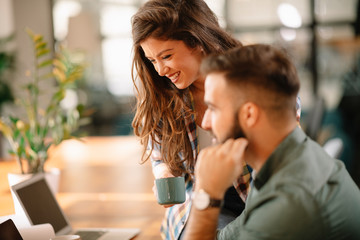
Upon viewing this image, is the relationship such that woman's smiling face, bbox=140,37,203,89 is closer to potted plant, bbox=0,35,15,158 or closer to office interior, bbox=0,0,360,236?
office interior, bbox=0,0,360,236

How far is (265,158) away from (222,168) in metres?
0.13

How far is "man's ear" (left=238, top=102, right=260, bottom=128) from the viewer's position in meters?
1.24

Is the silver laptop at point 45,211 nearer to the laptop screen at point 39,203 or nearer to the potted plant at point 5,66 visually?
the laptop screen at point 39,203

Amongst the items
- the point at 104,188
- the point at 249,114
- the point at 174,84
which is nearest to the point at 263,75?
the point at 249,114

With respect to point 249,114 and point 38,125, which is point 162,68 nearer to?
point 249,114

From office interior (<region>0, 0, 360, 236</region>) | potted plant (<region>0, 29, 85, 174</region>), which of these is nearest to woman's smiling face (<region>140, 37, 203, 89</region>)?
potted plant (<region>0, 29, 85, 174</region>)

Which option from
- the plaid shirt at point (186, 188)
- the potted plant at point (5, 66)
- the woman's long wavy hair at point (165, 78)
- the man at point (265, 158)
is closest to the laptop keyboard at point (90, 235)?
the plaid shirt at point (186, 188)

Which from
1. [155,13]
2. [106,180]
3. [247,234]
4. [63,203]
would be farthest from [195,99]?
[106,180]

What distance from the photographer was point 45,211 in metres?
2.01

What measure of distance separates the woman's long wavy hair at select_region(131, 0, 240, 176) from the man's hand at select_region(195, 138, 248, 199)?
72 cm

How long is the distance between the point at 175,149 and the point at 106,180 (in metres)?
2.47

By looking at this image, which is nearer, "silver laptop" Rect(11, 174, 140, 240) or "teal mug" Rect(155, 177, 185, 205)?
"teal mug" Rect(155, 177, 185, 205)

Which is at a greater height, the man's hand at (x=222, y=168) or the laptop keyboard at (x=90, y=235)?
the man's hand at (x=222, y=168)

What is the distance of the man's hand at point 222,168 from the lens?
1255 millimetres
